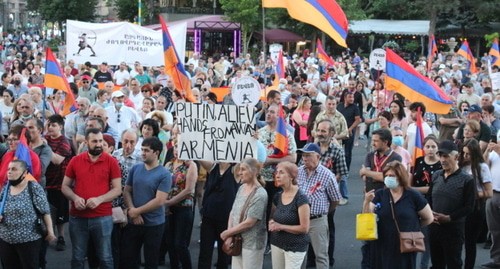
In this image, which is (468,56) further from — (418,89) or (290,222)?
(290,222)

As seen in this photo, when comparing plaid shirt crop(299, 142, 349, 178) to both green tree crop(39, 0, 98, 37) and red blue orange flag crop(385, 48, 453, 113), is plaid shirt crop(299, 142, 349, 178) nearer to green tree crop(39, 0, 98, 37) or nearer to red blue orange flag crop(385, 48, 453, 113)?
red blue orange flag crop(385, 48, 453, 113)

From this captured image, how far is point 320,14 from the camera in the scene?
1376cm

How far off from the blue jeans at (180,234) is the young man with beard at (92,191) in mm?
902

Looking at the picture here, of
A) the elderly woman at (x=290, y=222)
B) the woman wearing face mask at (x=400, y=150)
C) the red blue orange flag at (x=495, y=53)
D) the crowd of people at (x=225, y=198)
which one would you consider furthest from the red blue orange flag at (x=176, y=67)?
the red blue orange flag at (x=495, y=53)

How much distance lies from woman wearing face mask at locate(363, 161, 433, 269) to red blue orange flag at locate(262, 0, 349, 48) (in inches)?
209

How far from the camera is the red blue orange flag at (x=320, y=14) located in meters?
13.5

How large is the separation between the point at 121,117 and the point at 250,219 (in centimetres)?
548

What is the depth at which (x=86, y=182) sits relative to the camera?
8.95 meters

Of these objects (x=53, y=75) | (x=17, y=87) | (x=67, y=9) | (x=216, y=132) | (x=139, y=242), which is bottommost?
(x=139, y=242)

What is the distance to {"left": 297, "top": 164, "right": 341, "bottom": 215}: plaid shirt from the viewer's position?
927 cm

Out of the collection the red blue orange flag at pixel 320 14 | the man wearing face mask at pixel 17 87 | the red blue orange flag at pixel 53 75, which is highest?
the red blue orange flag at pixel 320 14

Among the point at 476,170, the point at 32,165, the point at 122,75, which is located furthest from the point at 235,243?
the point at 122,75

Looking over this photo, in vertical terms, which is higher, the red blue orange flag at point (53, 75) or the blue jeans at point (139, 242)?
the red blue orange flag at point (53, 75)

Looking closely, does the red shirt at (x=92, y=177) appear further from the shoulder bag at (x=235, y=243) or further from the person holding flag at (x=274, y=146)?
the person holding flag at (x=274, y=146)
